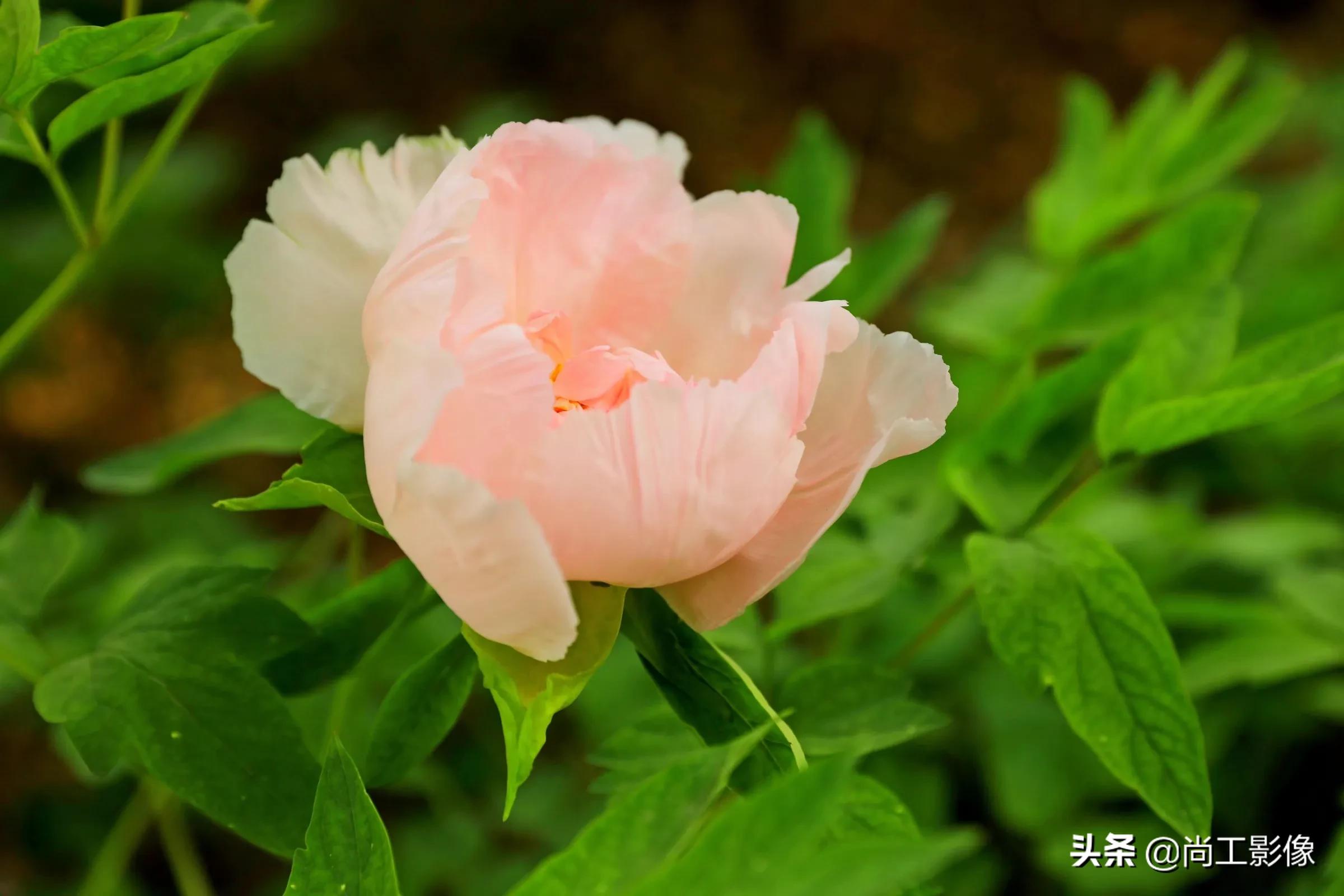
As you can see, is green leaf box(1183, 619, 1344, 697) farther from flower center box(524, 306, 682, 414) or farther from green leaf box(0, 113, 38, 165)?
green leaf box(0, 113, 38, 165)

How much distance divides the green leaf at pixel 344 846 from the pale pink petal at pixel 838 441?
10 cm

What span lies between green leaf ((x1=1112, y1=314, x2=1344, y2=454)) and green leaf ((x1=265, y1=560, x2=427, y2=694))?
28cm

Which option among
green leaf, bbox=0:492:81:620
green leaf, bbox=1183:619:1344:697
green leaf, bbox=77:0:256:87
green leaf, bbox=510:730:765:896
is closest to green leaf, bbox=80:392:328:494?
green leaf, bbox=0:492:81:620

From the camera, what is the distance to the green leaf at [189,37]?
1.26ft

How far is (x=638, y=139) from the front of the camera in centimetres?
40

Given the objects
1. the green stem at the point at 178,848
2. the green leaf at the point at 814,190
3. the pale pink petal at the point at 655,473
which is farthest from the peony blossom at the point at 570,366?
the green stem at the point at 178,848

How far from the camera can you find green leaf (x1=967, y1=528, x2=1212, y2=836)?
0.39 meters

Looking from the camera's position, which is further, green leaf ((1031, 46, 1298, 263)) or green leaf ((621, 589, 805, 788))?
green leaf ((1031, 46, 1298, 263))

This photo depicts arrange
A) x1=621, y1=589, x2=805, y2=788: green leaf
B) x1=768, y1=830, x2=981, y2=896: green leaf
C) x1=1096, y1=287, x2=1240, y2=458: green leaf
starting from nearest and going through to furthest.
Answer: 1. x1=768, y1=830, x2=981, y2=896: green leaf
2. x1=621, y1=589, x2=805, y2=788: green leaf
3. x1=1096, y1=287, x2=1240, y2=458: green leaf

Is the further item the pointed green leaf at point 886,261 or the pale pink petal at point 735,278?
the pointed green leaf at point 886,261

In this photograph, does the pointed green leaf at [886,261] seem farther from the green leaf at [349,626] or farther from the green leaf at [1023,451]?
the green leaf at [349,626]

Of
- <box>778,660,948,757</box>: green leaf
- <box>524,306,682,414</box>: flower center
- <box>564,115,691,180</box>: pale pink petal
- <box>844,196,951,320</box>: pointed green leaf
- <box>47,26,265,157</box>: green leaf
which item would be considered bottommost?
<box>778,660,948,757</box>: green leaf

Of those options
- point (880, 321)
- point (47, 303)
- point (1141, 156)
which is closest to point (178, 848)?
point (47, 303)

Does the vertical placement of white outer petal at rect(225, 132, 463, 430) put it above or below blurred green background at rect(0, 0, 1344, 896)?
above
